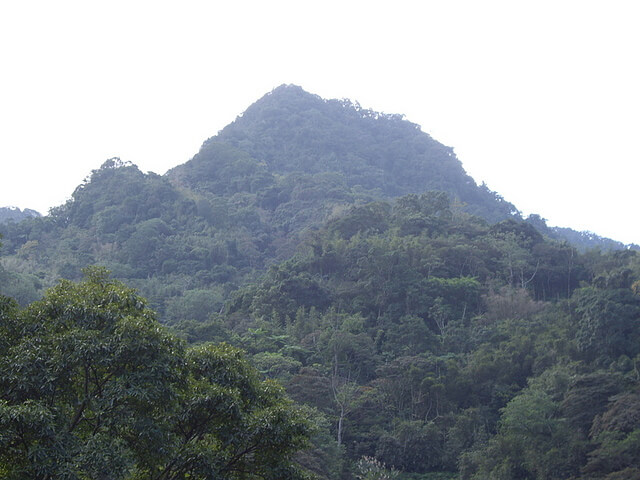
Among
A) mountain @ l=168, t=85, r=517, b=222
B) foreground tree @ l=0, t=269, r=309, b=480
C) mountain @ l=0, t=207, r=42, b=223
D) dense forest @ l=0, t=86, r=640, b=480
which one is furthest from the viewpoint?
mountain @ l=0, t=207, r=42, b=223

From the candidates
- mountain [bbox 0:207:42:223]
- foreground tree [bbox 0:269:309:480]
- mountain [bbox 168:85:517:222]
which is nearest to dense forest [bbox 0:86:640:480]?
foreground tree [bbox 0:269:309:480]

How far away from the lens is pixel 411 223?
42500 millimetres

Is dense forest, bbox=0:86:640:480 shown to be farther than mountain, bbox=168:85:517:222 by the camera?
No

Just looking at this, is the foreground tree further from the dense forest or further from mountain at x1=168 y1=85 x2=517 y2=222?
mountain at x1=168 y1=85 x2=517 y2=222

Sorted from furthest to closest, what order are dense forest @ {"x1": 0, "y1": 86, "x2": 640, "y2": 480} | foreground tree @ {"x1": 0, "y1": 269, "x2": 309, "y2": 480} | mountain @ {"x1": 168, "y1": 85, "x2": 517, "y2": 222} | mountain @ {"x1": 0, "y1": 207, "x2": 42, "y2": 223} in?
mountain @ {"x1": 0, "y1": 207, "x2": 42, "y2": 223} < mountain @ {"x1": 168, "y1": 85, "x2": 517, "y2": 222} < dense forest @ {"x1": 0, "y1": 86, "x2": 640, "y2": 480} < foreground tree @ {"x1": 0, "y1": 269, "x2": 309, "y2": 480}

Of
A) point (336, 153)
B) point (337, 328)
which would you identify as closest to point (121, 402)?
point (337, 328)

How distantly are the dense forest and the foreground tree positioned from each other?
0.12ft

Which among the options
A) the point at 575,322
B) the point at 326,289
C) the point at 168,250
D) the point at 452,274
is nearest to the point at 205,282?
the point at 168,250

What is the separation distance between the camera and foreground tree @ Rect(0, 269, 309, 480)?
837 centimetres

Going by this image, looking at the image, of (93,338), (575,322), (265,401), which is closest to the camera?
(93,338)

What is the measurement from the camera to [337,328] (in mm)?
32312

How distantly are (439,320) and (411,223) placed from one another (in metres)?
10.5

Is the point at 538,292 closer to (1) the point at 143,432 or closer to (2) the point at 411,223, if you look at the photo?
(2) the point at 411,223

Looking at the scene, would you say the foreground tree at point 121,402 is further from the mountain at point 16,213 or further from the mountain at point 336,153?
the mountain at point 16,213
